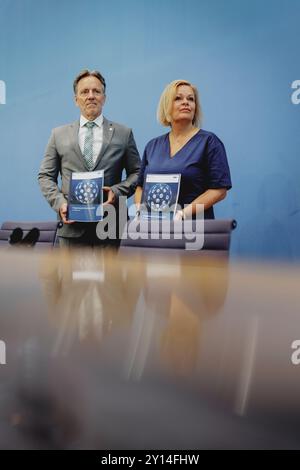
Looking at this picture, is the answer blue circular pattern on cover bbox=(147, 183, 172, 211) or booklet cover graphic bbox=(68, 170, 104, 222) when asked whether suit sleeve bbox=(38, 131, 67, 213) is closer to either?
booklet cover graphic bbox=(68, 170, 104, 222)

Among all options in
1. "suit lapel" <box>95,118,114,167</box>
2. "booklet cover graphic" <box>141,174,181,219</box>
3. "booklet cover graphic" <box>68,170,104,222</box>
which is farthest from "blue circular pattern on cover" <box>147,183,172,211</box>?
"suit lapel" <box>95,118,114,167</box>

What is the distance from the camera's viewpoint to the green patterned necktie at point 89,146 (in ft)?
5.63

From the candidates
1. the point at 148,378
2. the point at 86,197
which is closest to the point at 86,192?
the point at 86,197

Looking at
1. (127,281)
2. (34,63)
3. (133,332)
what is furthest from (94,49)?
(133,332)

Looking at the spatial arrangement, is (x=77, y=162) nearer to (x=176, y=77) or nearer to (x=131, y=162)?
(x=131, y=162)

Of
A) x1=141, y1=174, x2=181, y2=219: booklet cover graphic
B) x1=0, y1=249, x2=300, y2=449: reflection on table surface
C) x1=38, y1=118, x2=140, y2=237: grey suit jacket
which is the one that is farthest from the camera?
x1=38, y1=118, x2=140, y2=237: grey suit jacket

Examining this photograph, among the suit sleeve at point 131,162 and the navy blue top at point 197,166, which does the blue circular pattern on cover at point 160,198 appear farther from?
the suit sleeve at point 131,162

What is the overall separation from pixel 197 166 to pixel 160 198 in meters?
0.17

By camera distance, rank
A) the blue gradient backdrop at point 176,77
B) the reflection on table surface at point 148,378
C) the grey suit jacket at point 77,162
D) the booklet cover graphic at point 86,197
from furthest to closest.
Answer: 1. the blue gradient backdrop at point 176,77
2. the grey suit jacket at point 77,162
3. the booklet cover graphic at point 86,197
4. the reflection on table surface at point 148,378

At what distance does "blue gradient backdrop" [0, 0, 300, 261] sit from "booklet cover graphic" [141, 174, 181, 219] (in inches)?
39.9

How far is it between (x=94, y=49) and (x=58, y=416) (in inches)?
116

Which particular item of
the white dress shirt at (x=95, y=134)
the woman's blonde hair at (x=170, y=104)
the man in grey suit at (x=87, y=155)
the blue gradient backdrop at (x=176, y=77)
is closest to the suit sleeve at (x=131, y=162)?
the man in grey suit at (x=87, y=155)

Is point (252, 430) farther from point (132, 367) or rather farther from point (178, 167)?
point (178, 167)

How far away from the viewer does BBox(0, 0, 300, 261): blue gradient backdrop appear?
2.29 m
